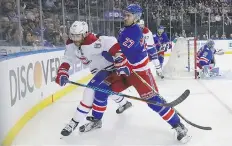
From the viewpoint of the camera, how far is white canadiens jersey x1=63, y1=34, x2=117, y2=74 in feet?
9.11

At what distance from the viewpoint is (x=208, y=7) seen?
38.8ft

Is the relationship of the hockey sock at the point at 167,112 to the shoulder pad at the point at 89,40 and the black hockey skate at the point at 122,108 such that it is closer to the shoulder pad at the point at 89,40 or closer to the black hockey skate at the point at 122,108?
the shoulder pad at the point at 89,40

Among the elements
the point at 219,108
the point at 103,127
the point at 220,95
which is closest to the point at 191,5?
the point at 220,95

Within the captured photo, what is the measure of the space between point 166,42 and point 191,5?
547cm

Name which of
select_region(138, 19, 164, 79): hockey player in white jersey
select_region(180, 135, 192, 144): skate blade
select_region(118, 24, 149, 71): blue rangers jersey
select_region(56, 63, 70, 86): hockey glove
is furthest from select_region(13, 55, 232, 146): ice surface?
select_region(138, 19, 164, 79): hockey player in white jersey

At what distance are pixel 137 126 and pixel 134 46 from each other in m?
0.80

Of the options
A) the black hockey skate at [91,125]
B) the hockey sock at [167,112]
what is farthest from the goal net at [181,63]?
the hockey sock at [167,112]

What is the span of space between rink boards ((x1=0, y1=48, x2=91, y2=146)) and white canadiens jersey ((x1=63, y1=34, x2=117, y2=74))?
1.50 ft

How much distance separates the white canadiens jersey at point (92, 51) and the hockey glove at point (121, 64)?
0.40 feet

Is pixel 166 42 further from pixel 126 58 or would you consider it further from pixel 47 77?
pixel 126 58

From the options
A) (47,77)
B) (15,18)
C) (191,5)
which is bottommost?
(47,77)

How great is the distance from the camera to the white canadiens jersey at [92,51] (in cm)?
278

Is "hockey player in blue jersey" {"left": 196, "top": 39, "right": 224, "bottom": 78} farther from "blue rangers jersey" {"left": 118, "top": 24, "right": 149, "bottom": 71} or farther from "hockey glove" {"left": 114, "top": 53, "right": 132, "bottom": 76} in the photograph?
"hockey glove" {"left": 114, "top": 53, "right": 132, "bottom": 76}

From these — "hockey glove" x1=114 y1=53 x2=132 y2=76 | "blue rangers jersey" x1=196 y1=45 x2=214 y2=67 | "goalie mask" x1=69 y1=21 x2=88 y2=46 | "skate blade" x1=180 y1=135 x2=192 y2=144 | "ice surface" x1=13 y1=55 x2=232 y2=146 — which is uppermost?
"goalie mask" x1=69 y1=21 x2=88 y2=46
